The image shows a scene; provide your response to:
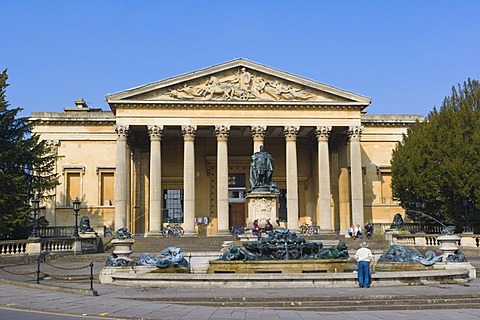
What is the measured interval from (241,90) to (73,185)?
1954 cm

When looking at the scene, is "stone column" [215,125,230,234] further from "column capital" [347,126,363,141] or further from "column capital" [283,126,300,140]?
"column capital" [347,126,363,141]

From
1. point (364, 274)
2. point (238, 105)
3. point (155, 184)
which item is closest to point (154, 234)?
point (155, 184)

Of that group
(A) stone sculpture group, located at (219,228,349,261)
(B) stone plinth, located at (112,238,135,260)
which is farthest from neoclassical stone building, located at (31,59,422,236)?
(A) stone sculpture group, located at (219,228,349,261)

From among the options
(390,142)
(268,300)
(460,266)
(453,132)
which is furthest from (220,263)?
(390,142)

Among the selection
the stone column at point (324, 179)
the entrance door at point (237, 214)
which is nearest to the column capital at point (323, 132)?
the stone column at point (324, 179)

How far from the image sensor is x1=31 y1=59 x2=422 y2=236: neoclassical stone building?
48250 mm

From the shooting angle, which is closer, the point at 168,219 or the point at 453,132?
the point at 453,132

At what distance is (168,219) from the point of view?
181ft

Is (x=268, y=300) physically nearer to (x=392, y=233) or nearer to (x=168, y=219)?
(x=392, y=233)

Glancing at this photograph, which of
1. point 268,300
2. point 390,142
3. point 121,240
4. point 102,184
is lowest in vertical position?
point 268,300

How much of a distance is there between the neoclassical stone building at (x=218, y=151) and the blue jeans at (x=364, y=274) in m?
30.5

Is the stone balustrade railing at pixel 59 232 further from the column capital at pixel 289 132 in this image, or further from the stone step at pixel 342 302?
the stone step at pixel 342 302

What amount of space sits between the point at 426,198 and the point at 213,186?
20.7 meters

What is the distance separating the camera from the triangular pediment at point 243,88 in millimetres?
48562
